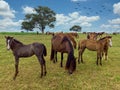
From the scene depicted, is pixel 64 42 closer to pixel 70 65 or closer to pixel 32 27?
pixel 70 65

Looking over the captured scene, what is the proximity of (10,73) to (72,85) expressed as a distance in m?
3.69

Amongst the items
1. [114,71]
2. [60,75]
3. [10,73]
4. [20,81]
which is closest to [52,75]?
[60,75]

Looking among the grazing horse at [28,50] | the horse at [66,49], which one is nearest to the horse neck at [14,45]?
the grazing horse at [28,50]

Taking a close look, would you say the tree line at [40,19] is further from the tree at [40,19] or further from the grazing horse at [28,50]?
the grazing horse at [28,50]

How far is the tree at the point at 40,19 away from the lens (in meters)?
74.7

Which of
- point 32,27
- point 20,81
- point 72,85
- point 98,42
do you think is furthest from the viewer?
point 32,27

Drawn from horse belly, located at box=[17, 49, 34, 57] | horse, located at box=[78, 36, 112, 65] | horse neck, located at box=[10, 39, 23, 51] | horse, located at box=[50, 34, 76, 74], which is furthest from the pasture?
horse neck, located at box=[10, 39, 23, 51]

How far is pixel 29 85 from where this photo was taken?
788cm

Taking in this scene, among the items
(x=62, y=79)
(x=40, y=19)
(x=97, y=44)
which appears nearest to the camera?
(x=62, y=79)

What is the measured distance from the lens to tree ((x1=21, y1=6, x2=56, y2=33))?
245 feet

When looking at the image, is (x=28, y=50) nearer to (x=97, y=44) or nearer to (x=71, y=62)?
(x=71, y=62)

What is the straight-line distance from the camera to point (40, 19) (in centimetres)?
7481

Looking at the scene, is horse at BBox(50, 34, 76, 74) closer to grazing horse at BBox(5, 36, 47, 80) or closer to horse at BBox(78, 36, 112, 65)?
grazing horse at BBox(5, 36, 47, 80)

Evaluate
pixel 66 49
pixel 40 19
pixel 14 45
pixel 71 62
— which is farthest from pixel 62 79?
pixel 40 19
